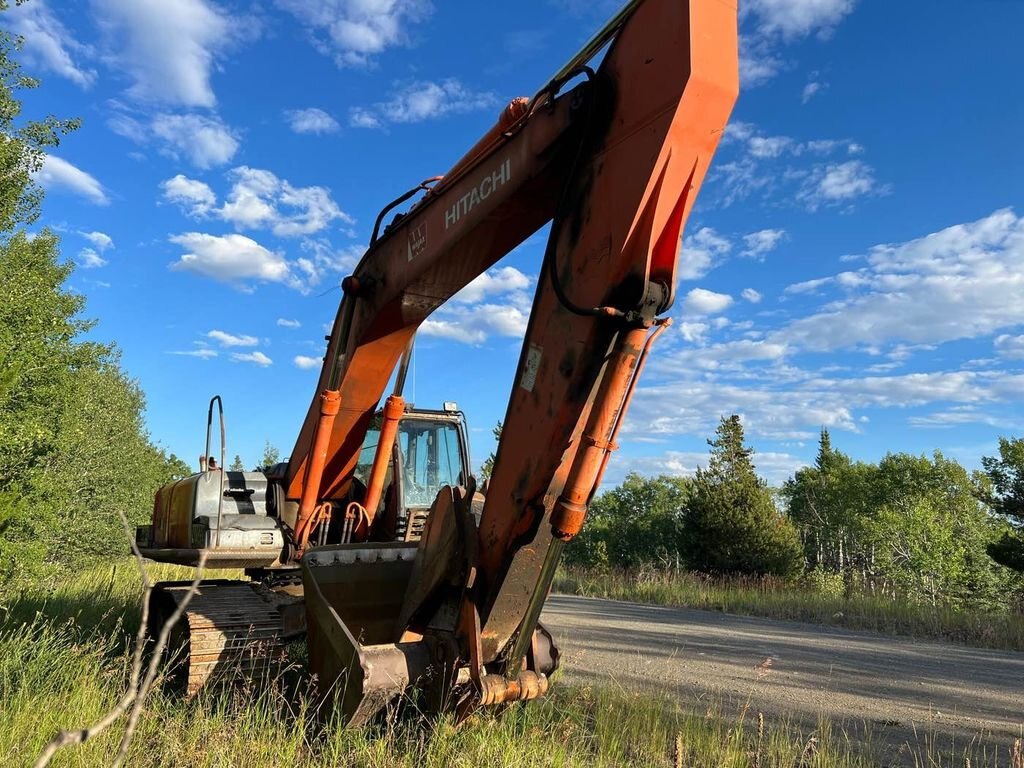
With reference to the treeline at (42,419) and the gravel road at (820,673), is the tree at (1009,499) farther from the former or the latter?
the treeline at (42,419)

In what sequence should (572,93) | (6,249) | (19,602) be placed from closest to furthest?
(572,93) → (19,602) → (6,249)

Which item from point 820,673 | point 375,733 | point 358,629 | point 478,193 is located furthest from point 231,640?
point 820,673

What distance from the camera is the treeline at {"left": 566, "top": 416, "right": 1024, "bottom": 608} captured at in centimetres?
2617

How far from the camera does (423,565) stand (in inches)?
173

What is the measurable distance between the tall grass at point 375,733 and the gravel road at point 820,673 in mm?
564

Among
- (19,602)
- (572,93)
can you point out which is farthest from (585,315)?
(19,602)

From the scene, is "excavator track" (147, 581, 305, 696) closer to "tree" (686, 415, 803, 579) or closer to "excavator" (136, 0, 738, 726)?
"excavator" (136, 0, 738, 726)

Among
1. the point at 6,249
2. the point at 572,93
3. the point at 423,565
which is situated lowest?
the point at 423,565

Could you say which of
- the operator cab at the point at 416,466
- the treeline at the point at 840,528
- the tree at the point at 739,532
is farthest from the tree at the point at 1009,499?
the operator cab at the point at 416,466

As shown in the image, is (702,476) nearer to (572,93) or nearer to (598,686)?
(598,686)

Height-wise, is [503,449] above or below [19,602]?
above

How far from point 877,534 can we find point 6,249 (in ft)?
119

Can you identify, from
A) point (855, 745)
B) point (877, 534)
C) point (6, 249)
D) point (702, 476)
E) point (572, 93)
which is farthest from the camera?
point (702, 476)

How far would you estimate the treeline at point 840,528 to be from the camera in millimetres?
26172
